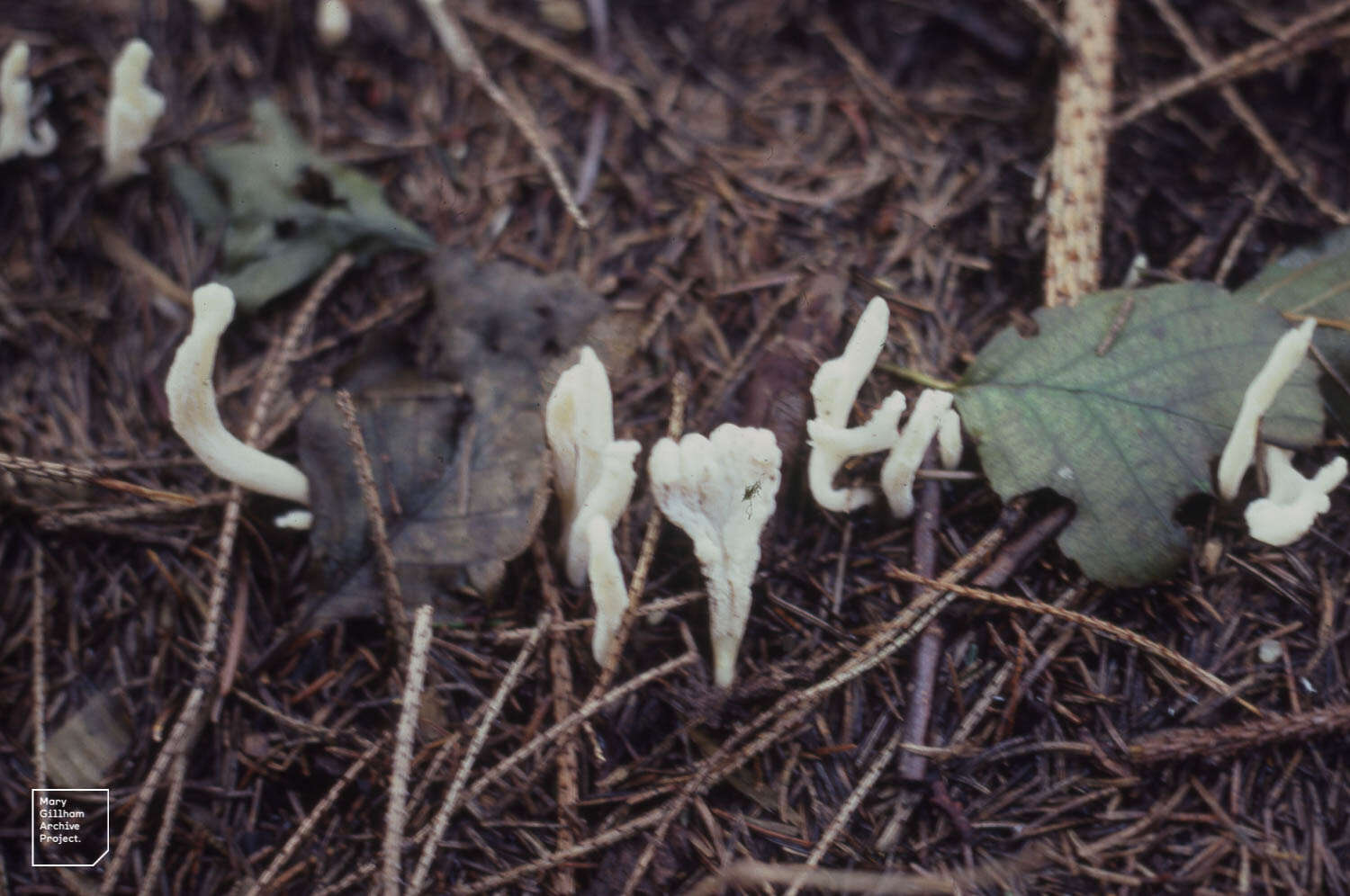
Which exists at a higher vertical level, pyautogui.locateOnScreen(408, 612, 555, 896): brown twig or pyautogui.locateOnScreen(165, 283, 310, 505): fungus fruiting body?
pyautogui.locateOnScreen(165, 283, 310, 505): fungus fruiting body

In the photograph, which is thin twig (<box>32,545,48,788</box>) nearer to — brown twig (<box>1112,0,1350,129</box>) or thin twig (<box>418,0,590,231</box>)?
thin twig (<box>418,0,590,231</box>)

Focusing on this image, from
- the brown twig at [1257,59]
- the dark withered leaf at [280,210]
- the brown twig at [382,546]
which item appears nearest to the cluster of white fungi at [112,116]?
the dark withered leaf at [280,210]

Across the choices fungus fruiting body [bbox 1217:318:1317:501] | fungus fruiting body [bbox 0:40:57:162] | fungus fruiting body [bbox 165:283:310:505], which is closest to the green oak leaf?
fungus fruiting body [bbox 1217:318:1317:501]

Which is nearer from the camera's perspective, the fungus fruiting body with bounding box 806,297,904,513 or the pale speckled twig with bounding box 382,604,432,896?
the pale speckled twig with bounding box 382,604,432,896

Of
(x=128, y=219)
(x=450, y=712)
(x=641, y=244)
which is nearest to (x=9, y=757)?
(x=450, y=712)

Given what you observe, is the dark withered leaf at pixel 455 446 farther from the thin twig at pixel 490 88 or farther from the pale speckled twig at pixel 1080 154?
the pale speckled twig at pixel 1080 154

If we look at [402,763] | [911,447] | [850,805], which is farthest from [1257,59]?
[402,763]
